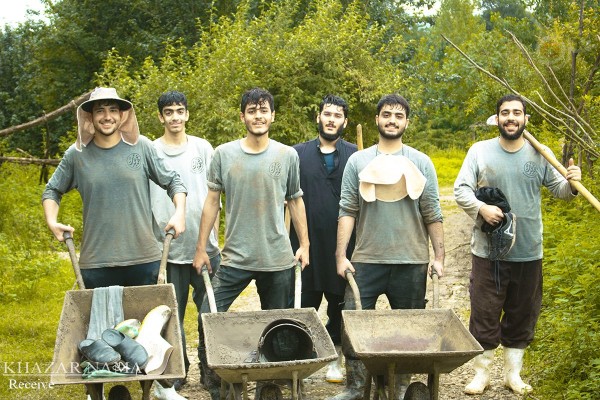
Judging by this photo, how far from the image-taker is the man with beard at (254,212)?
18.5 feet

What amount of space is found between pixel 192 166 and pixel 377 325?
72.6 inches

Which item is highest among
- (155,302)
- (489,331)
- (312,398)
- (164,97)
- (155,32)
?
(155,32)

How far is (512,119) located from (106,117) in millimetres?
2612

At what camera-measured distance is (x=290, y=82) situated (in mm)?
15484

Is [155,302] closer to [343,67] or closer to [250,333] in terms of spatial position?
[250,333]

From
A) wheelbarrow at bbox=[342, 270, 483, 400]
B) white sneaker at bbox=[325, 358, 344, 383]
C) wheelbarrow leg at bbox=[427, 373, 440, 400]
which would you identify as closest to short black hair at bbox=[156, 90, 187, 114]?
wheelbarrow at bbox=[342, 270, 483, 400]

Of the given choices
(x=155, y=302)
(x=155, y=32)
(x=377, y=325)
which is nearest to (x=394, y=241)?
(x=377, y=325)

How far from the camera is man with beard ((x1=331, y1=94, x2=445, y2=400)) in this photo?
18.4ft

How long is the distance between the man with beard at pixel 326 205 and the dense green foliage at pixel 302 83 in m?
1.52

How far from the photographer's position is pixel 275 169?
223 inches

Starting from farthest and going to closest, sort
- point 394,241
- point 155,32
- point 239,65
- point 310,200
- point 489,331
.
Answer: point 155,32 → point 239,65 → point 310,200 → point 489,331 → point 394,241

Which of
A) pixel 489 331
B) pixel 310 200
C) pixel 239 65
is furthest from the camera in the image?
pixel 239 65

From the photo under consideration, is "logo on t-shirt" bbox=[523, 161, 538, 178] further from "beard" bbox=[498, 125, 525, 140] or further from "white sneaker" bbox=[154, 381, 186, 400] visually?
"white sneaker" bbox=[154, 381, 186, 400]

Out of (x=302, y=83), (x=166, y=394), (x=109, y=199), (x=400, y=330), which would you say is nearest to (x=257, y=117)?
(x=109, y=199)
